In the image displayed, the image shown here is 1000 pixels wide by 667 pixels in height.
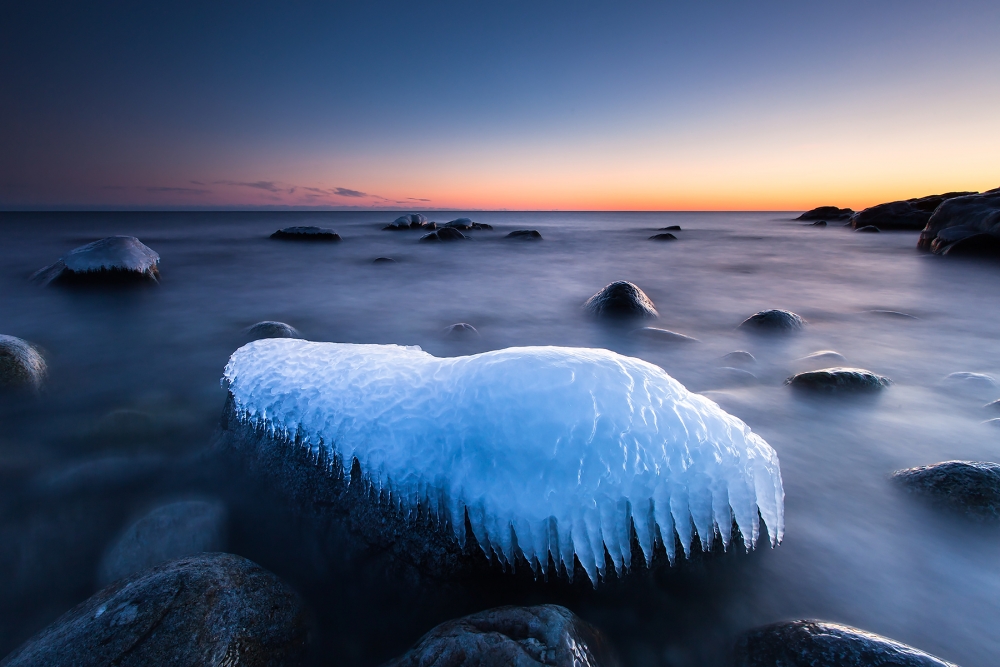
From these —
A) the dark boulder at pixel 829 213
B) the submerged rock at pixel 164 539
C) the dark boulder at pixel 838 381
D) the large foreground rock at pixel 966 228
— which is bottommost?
the submerged rock at pixel 164 539

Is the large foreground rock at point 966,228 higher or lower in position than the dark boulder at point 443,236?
higher

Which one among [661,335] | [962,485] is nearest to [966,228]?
[661,335]

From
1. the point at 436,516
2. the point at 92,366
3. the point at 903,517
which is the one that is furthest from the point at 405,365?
the point at 92,366

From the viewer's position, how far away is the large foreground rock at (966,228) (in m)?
10.6

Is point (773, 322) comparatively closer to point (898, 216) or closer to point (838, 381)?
point (838, 381)

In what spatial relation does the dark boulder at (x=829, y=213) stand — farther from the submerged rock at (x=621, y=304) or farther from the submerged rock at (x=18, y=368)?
the submerged rock at (x=18, y=368)

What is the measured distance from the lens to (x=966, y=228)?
11.5 metres

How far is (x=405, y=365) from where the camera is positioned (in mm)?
2096

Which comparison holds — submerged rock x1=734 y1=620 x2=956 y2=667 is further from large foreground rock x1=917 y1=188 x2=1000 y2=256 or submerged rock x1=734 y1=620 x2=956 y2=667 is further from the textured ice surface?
large foreground rock x1=917 y1=188 x2=1000 y2=256

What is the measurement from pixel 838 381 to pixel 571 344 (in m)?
2.47

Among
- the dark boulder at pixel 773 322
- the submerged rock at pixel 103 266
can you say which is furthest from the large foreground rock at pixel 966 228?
the submerged rock at pixel 103 266

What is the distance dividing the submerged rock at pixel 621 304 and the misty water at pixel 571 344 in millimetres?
239

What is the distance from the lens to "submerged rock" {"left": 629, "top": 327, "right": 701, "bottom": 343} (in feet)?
16.3

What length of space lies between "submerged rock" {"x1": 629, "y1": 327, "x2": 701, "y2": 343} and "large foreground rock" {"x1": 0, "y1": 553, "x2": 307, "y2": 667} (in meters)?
4.29
